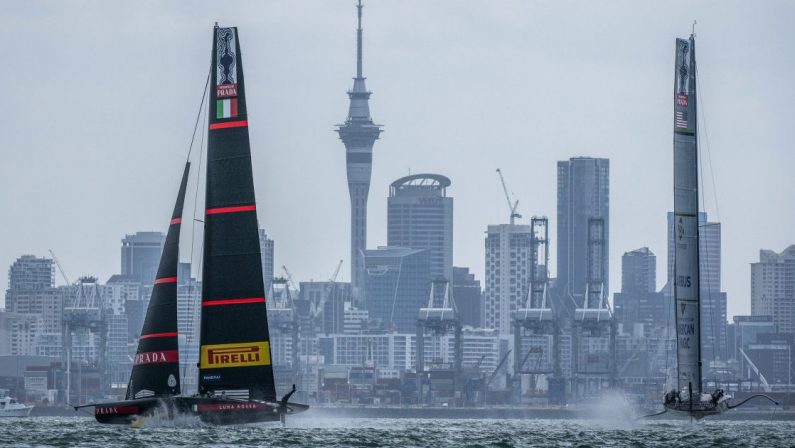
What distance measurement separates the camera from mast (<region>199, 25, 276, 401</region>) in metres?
54.8

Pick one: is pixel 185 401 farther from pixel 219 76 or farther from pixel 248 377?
pixel 219 76

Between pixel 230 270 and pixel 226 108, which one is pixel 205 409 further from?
pixel 226 108

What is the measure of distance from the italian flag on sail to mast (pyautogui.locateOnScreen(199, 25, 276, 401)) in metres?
0.03

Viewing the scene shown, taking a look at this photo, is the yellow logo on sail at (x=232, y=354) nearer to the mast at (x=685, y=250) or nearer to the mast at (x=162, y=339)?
the mast at (x=162, y=339)

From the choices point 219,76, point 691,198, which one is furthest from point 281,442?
point 691,198

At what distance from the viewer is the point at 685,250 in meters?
70.5

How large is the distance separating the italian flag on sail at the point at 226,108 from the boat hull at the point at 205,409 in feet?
24.0

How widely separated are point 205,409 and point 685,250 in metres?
22.1

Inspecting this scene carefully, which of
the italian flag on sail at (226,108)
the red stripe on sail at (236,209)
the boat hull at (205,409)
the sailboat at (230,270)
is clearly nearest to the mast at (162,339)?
the boat hull at (205,409)

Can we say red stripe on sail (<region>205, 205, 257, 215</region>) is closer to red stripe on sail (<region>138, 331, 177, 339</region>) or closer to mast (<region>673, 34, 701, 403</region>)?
red stripe on sail (<region>138, 331, 177, 339</region>)

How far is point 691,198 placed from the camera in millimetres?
70938

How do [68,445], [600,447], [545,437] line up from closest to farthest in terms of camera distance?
1. [68,445]
2. [600,447]
3. [545,437]

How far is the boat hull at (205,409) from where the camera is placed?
2130 inches

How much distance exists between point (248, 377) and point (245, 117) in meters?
6.76
